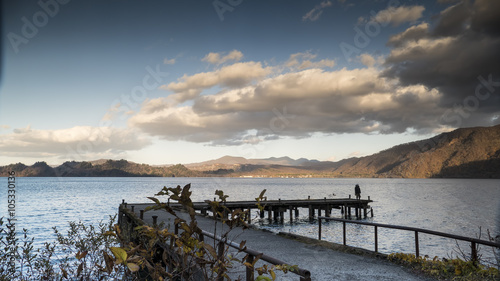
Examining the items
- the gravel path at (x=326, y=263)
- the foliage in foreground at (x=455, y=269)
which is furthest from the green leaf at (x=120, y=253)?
the foliage in foreground at (x=455, y=269)

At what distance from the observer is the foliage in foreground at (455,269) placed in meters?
7.77

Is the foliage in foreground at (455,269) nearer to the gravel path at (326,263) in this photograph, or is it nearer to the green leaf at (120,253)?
the gravel path at (326,263)

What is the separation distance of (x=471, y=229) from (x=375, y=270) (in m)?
34.2

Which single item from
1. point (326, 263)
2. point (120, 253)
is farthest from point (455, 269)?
point (120, 253)

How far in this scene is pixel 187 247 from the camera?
267 centimetres

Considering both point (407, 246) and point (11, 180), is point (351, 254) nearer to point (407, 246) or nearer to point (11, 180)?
point (11, 180)

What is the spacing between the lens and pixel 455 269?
27.1 feet

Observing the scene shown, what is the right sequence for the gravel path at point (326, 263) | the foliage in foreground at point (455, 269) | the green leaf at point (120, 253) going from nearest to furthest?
the green leaf at point (120, 253) → the foliage in foreground at point (455, 269) → the gravel path at point (326, 263)

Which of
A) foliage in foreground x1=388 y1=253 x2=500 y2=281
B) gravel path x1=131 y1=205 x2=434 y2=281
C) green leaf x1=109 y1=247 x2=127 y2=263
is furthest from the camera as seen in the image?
gravel path x1=131 y1=205 x2=434 y2=281

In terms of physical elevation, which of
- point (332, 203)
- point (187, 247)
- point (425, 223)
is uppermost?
point (187, 247)

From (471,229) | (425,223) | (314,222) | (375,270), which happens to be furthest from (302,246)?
(425,223)

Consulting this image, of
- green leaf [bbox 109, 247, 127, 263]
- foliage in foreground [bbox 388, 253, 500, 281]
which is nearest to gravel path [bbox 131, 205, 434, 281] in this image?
foliage in foreground [bbox 388, 253, 500, 281]

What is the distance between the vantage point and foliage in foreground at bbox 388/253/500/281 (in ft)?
25.5

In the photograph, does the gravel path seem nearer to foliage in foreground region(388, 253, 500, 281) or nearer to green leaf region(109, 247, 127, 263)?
foliage in foreground region(388, 253, 500, 281)
